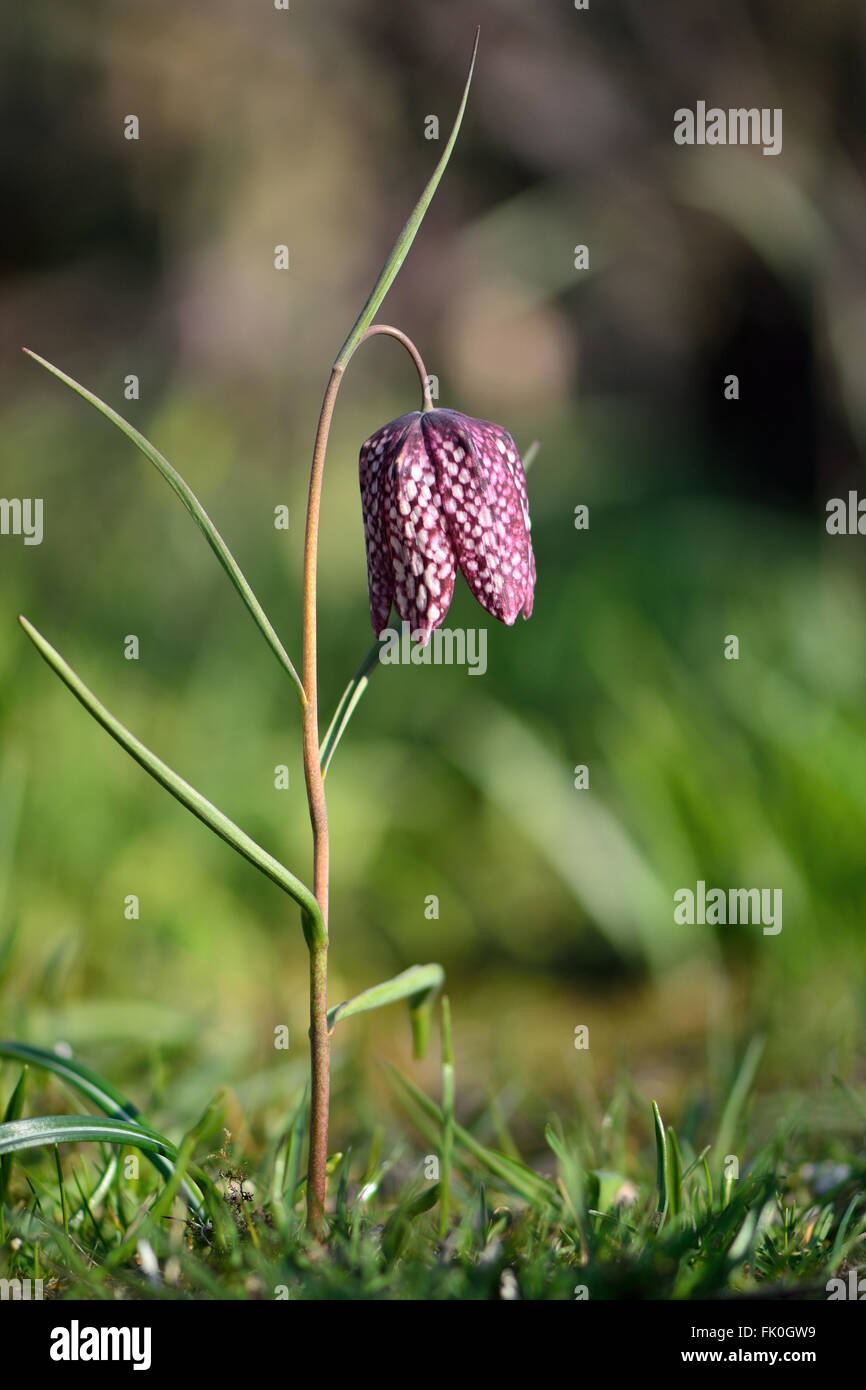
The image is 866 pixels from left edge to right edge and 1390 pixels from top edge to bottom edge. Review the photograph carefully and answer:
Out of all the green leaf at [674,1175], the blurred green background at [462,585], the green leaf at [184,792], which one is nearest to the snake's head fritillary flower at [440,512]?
the green leaf at [184,792]

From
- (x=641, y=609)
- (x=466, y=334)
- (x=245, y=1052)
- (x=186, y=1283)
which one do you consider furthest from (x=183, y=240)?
(x=186, y=1283)

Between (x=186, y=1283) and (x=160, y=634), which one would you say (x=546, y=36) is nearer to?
(x=160, y=634)

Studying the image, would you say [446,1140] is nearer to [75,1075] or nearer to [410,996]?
[410,996]
